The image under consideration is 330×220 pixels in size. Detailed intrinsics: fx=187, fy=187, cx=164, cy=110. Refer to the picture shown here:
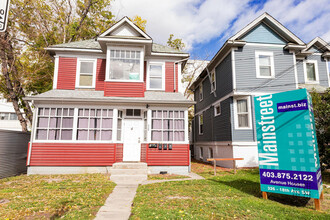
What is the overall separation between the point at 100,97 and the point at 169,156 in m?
4.85

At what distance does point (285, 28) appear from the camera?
476 inches

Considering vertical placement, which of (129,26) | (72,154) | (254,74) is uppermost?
(129,26)

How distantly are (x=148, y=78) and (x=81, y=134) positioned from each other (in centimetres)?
505

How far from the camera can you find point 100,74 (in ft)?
37.6

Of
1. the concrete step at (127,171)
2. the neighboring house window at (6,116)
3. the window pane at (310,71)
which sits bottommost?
the concrete step at (127,171)

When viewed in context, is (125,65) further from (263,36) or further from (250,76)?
(263,36)

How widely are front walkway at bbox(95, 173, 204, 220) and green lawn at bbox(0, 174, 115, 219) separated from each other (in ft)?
0.59

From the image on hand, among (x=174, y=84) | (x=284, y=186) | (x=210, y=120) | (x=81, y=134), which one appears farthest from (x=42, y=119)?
(x=210, y=120)

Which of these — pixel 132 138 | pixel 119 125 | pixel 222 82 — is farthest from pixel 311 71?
pixel 119 125

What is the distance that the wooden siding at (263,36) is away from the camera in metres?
12.3

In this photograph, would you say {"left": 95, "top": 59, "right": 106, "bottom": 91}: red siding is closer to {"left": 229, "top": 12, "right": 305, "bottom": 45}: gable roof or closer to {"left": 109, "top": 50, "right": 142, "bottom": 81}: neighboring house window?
{"left": 109, "top": 50, "right": 142, "bottom": 81}: neighboring house window

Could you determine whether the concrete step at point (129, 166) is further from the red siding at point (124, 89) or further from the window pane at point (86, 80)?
the window pane at point (86, 80)

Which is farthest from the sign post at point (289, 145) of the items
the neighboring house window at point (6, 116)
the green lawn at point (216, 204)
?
the neighboring house window at point (6, 116)

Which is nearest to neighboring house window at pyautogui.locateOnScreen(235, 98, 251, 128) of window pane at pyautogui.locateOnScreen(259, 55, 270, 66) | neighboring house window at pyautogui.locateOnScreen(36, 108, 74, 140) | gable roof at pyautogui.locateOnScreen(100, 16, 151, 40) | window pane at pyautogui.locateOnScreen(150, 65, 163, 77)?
window pane at pyautogui.locateOnScreen(259, 55, 270, 66)
